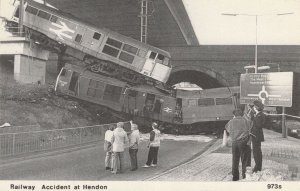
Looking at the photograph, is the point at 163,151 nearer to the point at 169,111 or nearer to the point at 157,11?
the point at 169,111

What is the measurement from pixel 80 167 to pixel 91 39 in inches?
563

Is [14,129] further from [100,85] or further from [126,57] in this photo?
[126,57]

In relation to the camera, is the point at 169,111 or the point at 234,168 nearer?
the point at 234,168

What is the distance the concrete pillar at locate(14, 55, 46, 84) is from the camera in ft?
80.7

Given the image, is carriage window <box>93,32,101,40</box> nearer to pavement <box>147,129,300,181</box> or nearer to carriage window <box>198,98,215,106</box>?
carriage window <box>198,98,215,106</box>

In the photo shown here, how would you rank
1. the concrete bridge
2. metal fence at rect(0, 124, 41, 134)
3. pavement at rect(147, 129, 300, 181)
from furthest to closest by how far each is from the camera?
1. the concrete bridge
2. metal fence at rect(0, 124, 41, 134)
3. pavement at rect(147, 129, 300, 181)

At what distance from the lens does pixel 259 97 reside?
56.2 ft

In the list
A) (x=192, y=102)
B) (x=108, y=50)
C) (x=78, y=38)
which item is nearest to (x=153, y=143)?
(x=192, y=102)

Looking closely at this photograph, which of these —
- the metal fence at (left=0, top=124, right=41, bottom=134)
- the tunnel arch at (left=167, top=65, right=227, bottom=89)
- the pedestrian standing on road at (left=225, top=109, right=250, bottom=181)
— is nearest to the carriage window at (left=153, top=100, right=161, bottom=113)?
the metal fence at (left=0, top=124, right=41, bottom=134)

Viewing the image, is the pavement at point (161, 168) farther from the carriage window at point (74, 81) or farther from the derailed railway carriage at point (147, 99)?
the carriage window at point (74, 81)

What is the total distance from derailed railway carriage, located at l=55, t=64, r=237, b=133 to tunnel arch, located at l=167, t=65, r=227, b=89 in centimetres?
963

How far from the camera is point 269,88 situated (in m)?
17.2

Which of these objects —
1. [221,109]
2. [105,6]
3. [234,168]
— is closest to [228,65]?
[221,109]
